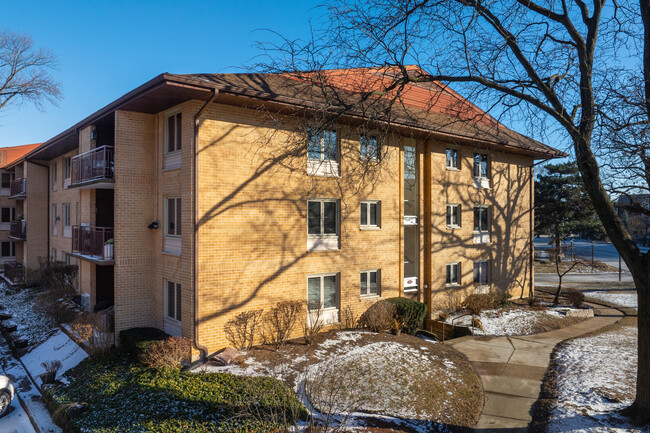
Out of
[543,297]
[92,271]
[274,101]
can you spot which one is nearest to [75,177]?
[92,271]

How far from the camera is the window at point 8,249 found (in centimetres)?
3256

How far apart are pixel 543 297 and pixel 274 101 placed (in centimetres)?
1807

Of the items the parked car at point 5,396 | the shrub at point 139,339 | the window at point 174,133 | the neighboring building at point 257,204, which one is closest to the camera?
the parked car at point 5,396

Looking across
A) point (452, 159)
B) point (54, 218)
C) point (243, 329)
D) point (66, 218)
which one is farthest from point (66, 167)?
point (452, 159)

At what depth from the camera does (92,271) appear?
14930 millimetres

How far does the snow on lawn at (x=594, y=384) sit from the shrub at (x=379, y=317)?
5.02 metres

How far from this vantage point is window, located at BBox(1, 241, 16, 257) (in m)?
32.6

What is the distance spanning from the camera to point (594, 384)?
9.64m

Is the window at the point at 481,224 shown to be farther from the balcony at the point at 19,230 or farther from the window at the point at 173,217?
the balcony at the point at 19,230

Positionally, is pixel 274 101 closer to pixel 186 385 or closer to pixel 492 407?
pixel 186 385

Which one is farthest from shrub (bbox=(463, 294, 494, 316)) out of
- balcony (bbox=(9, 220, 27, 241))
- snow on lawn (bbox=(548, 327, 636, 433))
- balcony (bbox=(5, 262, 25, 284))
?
balcony (bbox=(9, 220, 27, 241))

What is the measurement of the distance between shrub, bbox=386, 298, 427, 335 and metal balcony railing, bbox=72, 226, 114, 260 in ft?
32.1

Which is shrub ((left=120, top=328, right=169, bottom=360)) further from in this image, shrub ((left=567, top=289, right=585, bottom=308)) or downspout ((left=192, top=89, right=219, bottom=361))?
shrub ((left=567, top=289, right=585, bottom=308))

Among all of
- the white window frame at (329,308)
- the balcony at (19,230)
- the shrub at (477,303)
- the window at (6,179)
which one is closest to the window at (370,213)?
the white window frame at (329,308)
